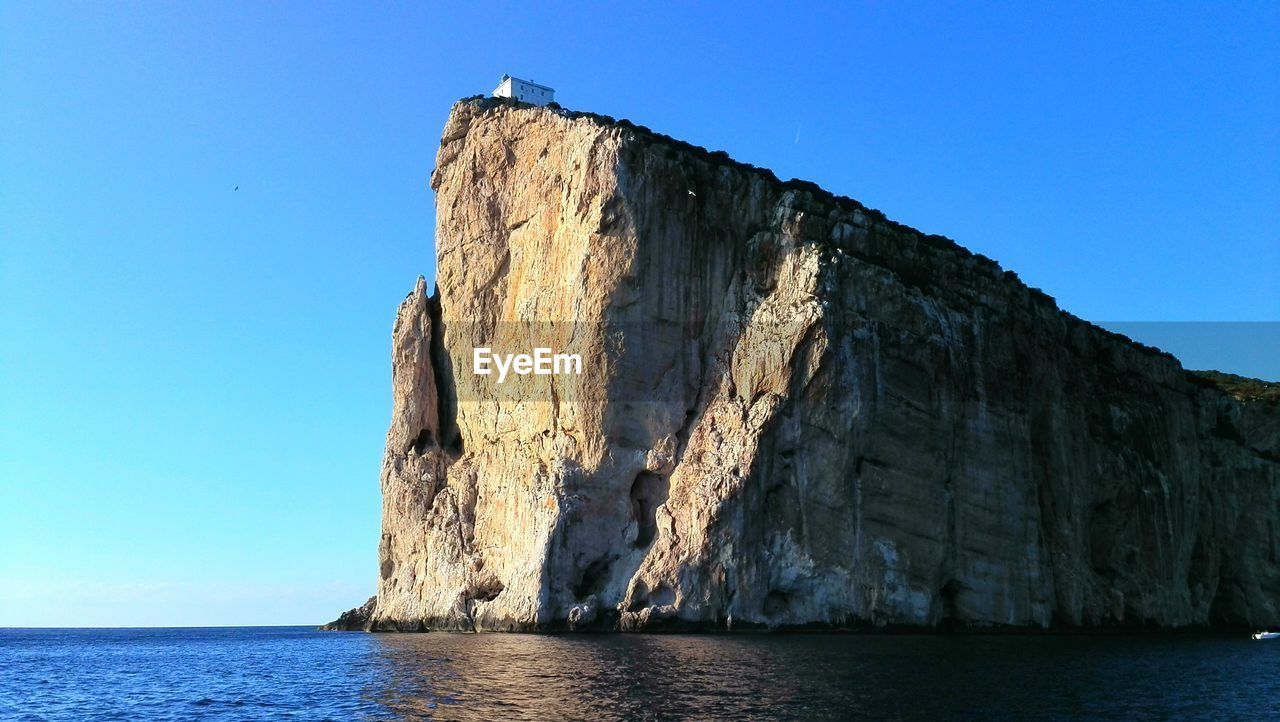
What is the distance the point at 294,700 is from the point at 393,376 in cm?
3021

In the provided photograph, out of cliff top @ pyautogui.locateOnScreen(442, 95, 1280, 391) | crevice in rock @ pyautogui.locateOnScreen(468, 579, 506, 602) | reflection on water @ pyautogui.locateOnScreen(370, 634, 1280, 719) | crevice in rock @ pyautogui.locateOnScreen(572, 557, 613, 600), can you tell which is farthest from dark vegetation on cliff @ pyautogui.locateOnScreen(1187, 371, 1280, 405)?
crevice in rock @ pyautogui.locateOnScreen(468, 579, 506, 602)

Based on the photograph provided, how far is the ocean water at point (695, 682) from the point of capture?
2416 centimetres

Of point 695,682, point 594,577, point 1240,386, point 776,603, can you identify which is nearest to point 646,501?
point 594,577

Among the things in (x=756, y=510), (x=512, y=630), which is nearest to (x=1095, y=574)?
(x=756, y=510)

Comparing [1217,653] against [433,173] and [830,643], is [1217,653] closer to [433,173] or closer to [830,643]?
[830,643]

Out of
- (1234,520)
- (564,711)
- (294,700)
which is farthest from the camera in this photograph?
(1234,520)

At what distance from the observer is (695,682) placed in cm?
2720

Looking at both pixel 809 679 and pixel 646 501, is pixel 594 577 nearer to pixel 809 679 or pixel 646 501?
pixel 646 501

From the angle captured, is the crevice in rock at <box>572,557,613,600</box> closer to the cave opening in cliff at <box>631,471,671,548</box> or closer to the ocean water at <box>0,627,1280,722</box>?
the cave opening in cliff at <box>631,471,671,548</box>

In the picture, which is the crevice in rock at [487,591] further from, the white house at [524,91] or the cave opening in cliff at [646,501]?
the white house at [524,91]

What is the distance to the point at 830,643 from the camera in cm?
3866

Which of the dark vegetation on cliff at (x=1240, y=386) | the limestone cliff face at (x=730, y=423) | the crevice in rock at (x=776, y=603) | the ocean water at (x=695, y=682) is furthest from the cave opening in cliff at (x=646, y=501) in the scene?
the dark vegetation on cliff at (x=1240, y=386)

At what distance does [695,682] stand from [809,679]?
2.89 meters

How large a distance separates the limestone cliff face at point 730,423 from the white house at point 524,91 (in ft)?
5.59
